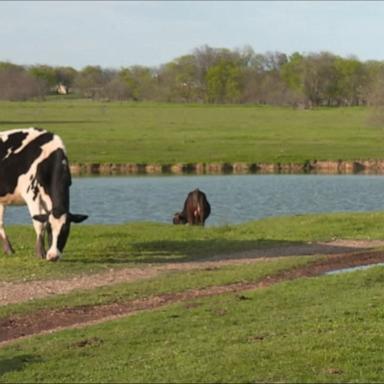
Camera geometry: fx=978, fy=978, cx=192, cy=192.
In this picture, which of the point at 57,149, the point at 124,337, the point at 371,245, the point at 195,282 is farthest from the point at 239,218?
the point at 124,337

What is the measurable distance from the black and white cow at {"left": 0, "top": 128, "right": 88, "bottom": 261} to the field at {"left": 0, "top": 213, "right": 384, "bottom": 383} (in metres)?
0.69

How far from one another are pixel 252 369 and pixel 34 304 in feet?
20.0

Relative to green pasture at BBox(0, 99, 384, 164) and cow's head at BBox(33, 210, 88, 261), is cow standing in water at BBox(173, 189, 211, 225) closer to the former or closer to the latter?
cow's head at BBox(33, 210, 88, 261)

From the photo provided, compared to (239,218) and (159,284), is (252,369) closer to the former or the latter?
(159,284)

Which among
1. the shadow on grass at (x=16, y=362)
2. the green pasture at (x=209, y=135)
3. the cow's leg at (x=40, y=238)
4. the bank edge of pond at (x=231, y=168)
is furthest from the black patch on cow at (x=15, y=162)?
the green pasture at (x=209, y=135)

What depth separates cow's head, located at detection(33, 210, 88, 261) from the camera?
62.1ft

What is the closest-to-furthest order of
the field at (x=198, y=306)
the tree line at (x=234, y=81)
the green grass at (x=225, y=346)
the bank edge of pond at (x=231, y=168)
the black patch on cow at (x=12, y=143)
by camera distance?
the green grass at (x=225, y=346), the field at (x=198, y=306), the black patch on cow at (x=12, y=143), the bank edge of pond at (x=231, y=168), the tree line at (x=234, y=81)

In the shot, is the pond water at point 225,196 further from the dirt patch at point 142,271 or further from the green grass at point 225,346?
the green grass at point 225,346

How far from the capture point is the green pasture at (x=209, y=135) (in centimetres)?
5878

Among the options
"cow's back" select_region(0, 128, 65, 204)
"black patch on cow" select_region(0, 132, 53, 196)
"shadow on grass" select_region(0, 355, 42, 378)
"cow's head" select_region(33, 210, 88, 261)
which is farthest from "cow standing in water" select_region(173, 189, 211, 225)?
"shadow on grass" select_region(0, 355, 42, 378)

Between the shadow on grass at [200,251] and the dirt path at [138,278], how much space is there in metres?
0.02

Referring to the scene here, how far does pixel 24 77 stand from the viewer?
15250 centimetres

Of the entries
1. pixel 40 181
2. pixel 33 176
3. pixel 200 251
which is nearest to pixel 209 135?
pixel 200 251

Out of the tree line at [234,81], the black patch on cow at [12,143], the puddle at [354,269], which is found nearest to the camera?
the puddle at [354,269]
